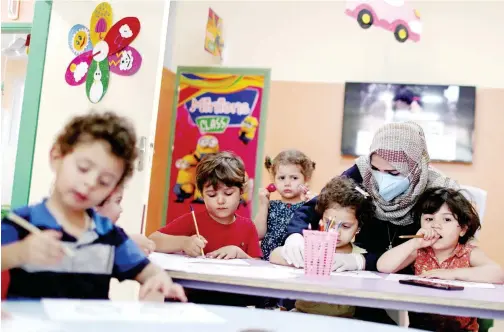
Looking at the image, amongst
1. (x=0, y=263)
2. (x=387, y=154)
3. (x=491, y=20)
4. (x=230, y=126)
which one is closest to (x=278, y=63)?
(x=230, y=126)

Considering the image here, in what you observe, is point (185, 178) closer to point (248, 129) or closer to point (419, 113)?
point (248, 129)

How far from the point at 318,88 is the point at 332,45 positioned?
1.11 feet

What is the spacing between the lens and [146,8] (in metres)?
0.79

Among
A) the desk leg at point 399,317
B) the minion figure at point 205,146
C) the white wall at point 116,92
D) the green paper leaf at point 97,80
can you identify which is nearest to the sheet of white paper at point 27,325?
the white wall at point 116,92

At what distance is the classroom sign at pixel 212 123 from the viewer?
3.70m

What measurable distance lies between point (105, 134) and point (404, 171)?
3.54 feet

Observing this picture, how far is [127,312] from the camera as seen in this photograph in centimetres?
70

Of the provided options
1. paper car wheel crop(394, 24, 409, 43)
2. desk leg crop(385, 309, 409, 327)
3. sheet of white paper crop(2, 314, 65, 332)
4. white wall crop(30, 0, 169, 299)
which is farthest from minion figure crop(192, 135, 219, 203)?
sheet of white paper crop(2, 314, 65, 332)

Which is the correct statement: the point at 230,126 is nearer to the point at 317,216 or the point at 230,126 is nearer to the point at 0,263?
the point at 317,216

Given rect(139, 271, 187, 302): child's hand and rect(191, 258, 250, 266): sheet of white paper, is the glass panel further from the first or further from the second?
rect(191, 258, 250, 266): sheet of white paper

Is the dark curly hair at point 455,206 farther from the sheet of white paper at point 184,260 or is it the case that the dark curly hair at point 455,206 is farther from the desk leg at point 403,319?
the sheet of white paper at point 184,260

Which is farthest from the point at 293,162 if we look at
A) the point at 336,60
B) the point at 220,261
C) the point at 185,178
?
the point at 336,60

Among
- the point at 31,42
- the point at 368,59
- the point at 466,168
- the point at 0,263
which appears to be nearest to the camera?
the point at 0,263

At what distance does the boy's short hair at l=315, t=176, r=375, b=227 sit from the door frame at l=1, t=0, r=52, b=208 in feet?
3.05
